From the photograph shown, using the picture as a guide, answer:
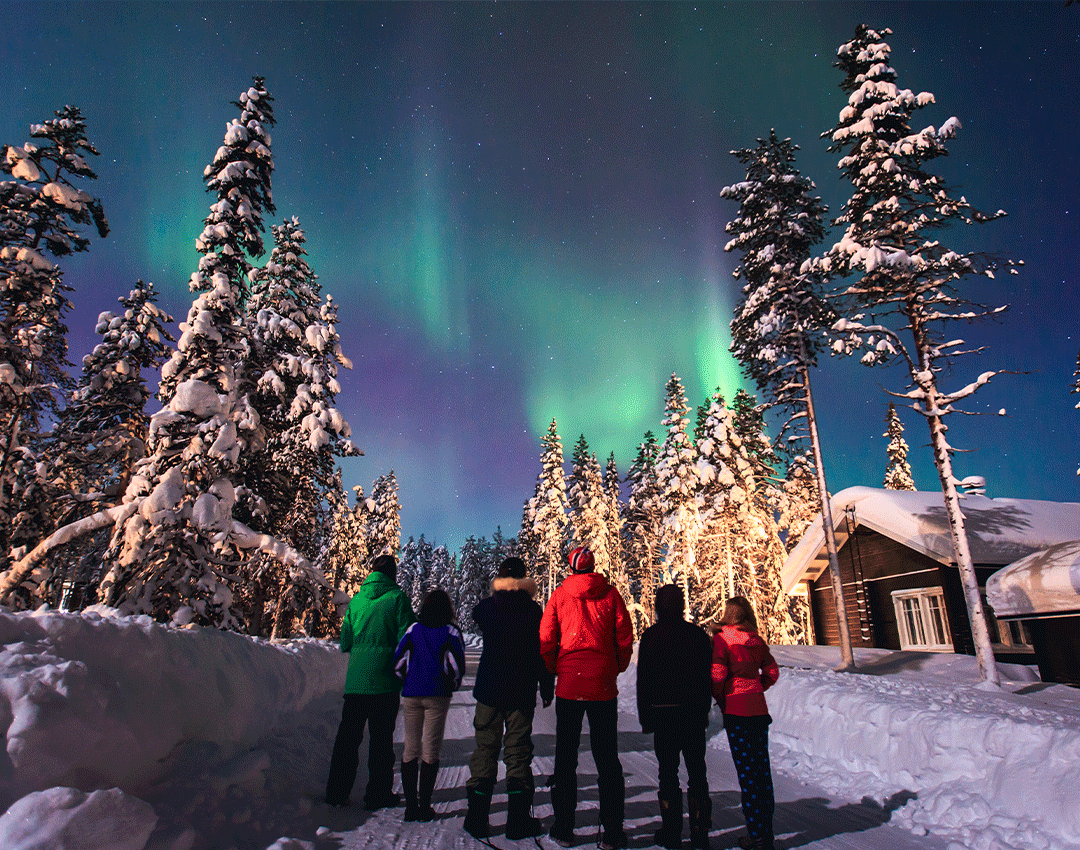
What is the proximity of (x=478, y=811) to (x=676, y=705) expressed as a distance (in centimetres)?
182

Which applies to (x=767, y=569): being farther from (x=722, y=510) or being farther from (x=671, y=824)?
(x=671, y=824)

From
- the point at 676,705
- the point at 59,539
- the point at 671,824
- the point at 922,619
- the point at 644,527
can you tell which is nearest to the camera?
the point at 671,824

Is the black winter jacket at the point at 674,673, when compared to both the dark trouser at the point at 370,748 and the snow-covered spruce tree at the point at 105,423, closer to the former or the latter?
the dark trouser at the point at 370,748

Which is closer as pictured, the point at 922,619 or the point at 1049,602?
the point at 1049,602

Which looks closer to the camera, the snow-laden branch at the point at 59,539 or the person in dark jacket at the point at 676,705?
the person in dark jacket at the point at 676,705

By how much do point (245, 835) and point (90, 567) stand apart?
1247 centimetres

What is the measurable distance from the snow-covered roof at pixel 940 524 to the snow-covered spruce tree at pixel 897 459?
27.0m

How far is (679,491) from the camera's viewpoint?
2839 centimetres

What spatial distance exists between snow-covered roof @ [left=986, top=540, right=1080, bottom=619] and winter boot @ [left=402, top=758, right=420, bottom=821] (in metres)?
13.3

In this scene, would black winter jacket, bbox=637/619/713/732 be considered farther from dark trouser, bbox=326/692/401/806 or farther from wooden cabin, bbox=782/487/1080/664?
wooden cabin, bbox=782/487/1080/664

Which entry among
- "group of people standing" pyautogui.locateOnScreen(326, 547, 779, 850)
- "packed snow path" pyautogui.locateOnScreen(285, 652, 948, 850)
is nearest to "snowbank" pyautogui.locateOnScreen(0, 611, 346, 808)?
"packed snow path" pyautogui.locateOnScreen(285, 652, 948, 850)

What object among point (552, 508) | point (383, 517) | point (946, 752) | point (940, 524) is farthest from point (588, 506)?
point (946, 752)

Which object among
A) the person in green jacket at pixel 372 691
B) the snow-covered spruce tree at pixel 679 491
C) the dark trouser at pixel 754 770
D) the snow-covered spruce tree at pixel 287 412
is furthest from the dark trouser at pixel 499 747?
the snow-covered spruce tree at pixel 679 491

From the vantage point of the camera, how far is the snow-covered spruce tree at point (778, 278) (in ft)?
55.8
